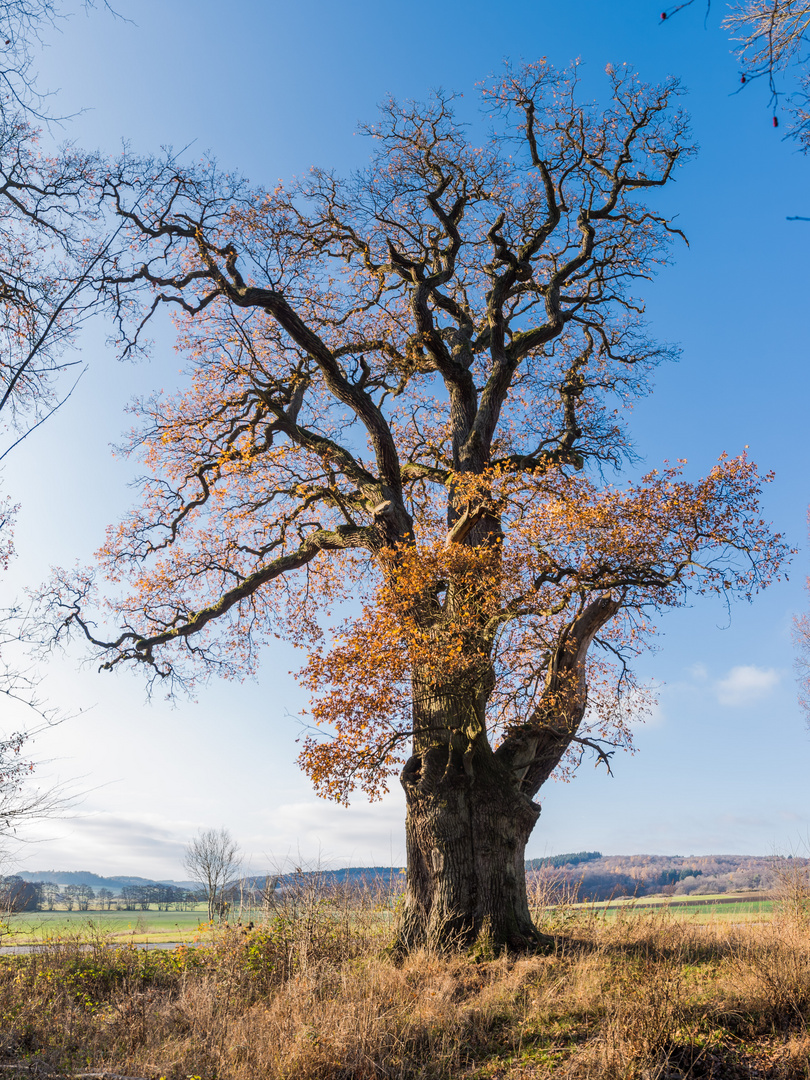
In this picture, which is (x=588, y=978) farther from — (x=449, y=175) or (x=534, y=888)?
(x=449, y=175)

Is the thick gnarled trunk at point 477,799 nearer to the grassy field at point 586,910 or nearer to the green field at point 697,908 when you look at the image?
the green field at point 697,908

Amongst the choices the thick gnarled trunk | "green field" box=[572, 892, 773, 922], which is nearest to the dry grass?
"green field" box=[572, 892, 773, 922]

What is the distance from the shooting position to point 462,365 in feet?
45.2

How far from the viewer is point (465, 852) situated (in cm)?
991

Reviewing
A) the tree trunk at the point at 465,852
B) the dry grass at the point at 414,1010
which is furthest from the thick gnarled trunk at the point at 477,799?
the dry grass at the point at 414,1010

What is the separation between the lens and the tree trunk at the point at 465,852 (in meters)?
9.58

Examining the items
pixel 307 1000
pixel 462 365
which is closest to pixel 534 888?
pixel 307 1000

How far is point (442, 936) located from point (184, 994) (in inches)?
135

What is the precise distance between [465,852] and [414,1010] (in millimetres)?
3233

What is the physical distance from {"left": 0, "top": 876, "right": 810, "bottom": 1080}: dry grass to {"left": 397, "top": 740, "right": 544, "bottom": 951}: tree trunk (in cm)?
54

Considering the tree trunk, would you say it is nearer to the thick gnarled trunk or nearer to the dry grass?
the thick gnarled trunk

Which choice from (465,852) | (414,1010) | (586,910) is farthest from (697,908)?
(414,1010)

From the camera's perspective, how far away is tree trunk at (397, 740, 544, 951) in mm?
9578

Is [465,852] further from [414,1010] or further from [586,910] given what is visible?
[414,1010]
